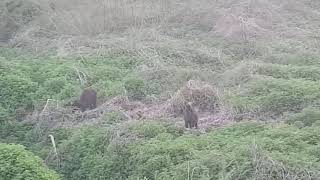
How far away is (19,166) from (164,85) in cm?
419

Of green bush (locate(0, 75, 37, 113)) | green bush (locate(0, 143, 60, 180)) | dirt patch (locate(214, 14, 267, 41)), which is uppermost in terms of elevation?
green bush (locate(0, 143, 60, 180))

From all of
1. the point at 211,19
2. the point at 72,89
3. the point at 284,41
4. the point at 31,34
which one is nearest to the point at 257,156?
the point at 72,89

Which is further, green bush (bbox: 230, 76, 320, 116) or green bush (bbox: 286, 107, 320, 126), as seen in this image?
green bush (bbox: 230, 76, 320, 116)

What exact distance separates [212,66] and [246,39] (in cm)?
172

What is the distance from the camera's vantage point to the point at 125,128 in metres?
9.07

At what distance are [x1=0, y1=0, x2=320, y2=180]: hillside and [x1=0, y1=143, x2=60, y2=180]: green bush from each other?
69 mm

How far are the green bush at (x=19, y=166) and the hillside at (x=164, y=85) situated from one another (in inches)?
2.7

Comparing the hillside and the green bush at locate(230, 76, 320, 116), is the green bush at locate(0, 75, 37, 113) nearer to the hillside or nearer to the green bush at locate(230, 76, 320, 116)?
the hillside

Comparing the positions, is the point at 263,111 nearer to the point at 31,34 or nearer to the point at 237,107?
the point at 237,107

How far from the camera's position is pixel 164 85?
1130 cm

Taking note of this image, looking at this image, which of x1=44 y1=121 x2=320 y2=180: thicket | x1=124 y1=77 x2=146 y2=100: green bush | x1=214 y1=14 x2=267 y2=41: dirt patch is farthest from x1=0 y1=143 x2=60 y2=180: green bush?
x1=214 y1=14 x2=267 y2=41: dirt patch

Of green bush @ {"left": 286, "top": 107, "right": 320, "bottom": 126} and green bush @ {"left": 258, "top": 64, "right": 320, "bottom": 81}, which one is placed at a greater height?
green bush @ {"left": 286, "top": 107, "right": 320, "bottom": 126}

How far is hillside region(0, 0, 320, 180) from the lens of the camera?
318 inches

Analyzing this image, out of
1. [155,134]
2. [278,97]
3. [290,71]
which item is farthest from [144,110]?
[290,71]
